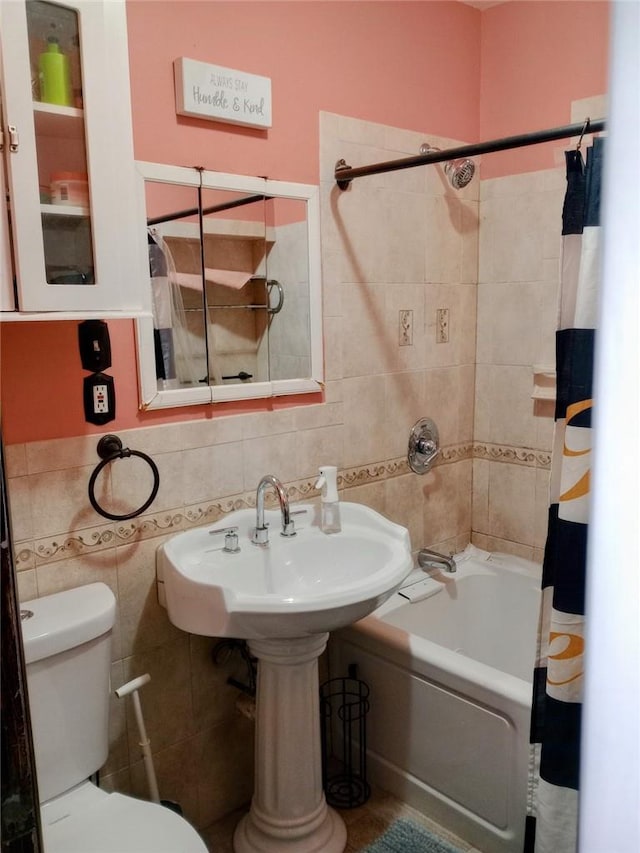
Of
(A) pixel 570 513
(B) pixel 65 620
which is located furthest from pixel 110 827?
(A) pixel 570 513

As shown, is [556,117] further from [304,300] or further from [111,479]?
[111,479]

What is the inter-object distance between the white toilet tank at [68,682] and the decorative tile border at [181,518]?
0.37 feet

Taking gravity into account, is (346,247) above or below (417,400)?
above

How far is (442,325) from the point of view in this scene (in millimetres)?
2600

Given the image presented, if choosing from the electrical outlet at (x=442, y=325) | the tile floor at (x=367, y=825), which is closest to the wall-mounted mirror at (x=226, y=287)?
the electrical outlet at (x=442, y=325)

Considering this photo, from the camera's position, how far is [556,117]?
7.88 ft

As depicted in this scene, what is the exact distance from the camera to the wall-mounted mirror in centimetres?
179

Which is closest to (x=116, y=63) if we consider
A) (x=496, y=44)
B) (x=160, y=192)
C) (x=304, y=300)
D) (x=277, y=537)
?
(x=160, y=192)

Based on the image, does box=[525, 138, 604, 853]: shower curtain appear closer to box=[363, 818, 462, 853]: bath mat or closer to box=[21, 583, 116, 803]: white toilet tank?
box=[363, 818, 462, 853]: bath mat

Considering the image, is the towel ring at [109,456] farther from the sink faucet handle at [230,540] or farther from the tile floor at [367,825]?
the tile floor at [367,825]

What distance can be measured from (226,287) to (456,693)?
133 centimetres

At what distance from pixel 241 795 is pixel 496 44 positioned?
2776 millimetres

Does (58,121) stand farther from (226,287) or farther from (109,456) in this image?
(109,456)

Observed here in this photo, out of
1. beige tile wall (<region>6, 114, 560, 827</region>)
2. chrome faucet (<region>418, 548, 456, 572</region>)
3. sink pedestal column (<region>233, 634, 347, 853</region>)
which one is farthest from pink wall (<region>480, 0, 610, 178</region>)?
sink pedestal column (<region>233, 634, 347, 853</region>)
